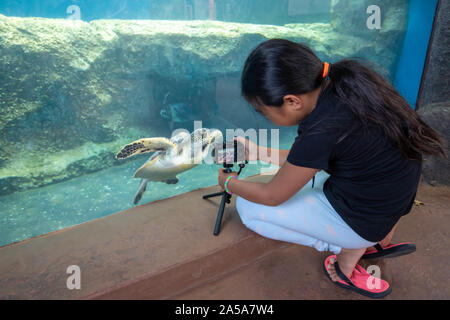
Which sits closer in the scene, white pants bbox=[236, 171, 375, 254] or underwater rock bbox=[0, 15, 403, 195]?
white pants bbox=[236, 171, 375, 254]

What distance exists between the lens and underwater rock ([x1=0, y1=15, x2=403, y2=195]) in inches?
136

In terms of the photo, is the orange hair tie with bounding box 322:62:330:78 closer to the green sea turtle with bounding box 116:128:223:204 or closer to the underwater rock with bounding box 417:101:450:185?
the green sea turtle with bounding box 116:128:223:204

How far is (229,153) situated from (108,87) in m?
3.73

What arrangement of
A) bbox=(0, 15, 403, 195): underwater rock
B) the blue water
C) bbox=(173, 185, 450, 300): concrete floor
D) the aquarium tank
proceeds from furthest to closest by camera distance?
bbox=(0, 15, 403, 195): underwater rock → the aquarium tank → the blue water → bbox=(173, 185, 450, 300): concrete floor

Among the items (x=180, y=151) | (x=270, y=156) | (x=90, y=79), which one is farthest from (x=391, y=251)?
(x=90, y=79)

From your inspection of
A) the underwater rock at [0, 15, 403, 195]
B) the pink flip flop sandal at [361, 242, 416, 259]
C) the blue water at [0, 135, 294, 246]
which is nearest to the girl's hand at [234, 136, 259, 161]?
the pink flip flop sandal at [361, 242, 416, 259]

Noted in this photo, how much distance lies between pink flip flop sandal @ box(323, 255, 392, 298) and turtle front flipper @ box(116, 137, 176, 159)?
56.7 inches

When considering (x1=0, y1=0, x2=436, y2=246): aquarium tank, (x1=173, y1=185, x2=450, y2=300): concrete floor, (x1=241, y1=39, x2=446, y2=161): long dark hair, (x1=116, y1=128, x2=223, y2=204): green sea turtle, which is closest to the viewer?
(x1=241, y1=39, x2=446, y2=161): long dark hair

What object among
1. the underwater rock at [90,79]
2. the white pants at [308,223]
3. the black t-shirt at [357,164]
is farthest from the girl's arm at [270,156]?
the underwater rock at [90,79]

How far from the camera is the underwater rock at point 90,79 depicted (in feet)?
11.3

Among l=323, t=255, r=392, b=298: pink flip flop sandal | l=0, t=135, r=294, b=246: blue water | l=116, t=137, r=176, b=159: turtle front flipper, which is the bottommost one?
l=0, t=135, r=294, b=246: blue water

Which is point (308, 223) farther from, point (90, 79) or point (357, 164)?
point (90, 79)

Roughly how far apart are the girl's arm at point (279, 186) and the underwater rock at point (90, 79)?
352cm

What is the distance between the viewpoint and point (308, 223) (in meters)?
0.82
